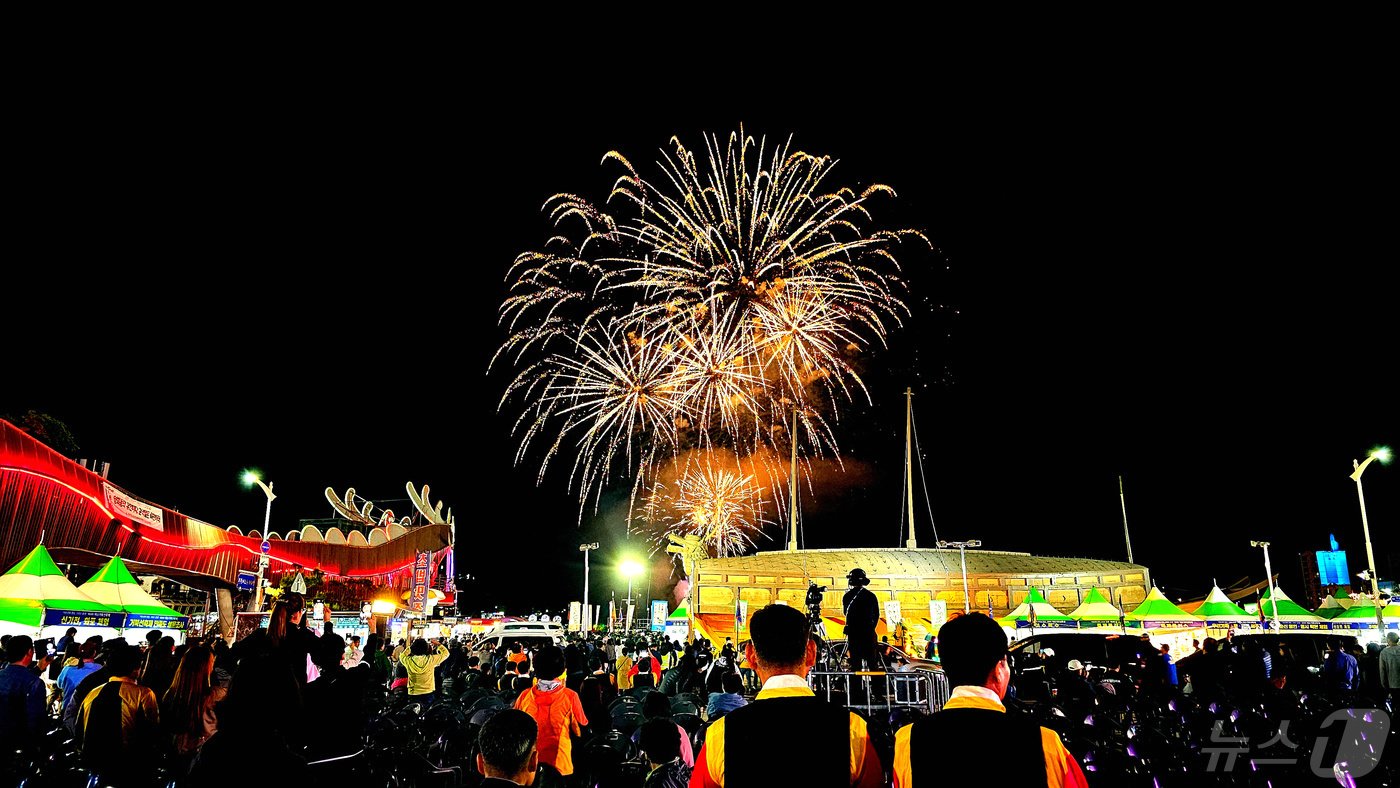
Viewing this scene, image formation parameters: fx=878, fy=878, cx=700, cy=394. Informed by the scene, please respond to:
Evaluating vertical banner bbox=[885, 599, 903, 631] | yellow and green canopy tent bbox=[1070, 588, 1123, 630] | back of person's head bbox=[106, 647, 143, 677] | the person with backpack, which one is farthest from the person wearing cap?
vertical banner bbox=[885, 599, 903, 631]

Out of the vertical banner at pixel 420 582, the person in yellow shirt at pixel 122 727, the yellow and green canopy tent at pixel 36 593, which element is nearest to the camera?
the person in yellow shirt at pixel 122 727

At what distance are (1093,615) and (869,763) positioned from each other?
29593 mm

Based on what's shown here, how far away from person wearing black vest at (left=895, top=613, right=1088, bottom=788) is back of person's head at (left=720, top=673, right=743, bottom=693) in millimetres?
11191

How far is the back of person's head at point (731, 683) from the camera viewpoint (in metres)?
14.5

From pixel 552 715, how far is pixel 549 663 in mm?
451

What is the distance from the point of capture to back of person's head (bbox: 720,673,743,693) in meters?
14.5

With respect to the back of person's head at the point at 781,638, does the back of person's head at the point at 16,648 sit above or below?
below

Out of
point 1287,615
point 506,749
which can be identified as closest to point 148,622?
point 506,749

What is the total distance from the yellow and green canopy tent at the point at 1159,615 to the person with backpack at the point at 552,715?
82.4 feet

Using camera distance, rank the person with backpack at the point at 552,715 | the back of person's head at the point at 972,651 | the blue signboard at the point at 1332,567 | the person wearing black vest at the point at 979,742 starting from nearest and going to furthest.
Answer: the person wearing black vest at the point at 979,742 → the back of person's head at the point at 972,651 → the person with backpack at the point at 552,715 → the blue signboard at the point at 1332,567

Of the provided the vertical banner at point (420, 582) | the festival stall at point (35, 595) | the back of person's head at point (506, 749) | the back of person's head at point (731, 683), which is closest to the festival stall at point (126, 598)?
the festival stall at point (35, 595)

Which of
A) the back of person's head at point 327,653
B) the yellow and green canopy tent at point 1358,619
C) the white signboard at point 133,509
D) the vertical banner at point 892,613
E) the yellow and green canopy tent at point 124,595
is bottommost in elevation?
the yellow and green canopy tent at point 1358,619

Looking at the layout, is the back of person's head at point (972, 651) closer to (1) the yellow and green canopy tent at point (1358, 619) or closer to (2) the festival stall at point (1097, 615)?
(2) the festival stall at point (1097, 615)

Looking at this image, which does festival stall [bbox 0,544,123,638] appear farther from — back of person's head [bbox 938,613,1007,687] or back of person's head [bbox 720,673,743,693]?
back of person's head [bbox 938,613,1007,687]
